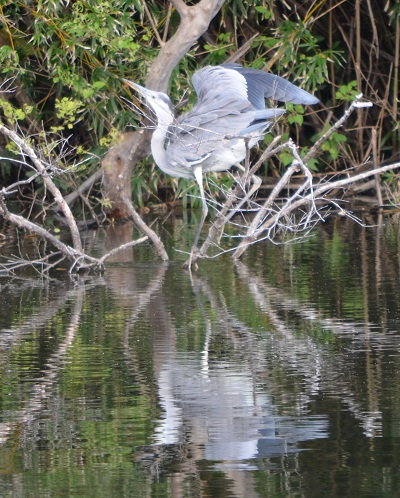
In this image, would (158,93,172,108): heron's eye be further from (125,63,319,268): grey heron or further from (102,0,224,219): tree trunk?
(102,0,224,219): tree trunk

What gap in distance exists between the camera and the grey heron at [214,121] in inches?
296

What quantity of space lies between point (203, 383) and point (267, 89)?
4003mm

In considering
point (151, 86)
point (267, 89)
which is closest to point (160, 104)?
point (267, 89)

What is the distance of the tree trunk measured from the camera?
9.55 meters

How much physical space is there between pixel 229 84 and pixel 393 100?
16.4ft

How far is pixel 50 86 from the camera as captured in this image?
1241 cm

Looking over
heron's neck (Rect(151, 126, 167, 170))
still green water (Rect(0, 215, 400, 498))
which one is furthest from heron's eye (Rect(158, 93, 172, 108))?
still green water (Rect(0, 215, 400, 498))

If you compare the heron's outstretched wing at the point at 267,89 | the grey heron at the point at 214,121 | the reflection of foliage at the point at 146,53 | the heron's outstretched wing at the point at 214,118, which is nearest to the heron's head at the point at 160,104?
the grey heron at the point at 214,121

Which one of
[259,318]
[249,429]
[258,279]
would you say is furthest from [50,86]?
[249,429]

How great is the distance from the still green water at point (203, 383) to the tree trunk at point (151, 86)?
8.20 feet

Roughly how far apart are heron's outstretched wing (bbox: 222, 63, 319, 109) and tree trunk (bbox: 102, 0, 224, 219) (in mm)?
1493

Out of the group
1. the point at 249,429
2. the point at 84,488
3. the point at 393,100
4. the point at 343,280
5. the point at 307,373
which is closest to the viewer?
the point at 84,488

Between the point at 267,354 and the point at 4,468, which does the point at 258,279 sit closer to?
the point at 267,354

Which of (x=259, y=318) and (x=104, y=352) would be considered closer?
(x=104, y=352)
